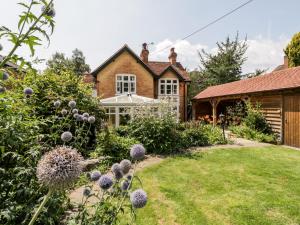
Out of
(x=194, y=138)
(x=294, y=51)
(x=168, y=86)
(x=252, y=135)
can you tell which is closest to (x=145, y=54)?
(x=168, y=86)

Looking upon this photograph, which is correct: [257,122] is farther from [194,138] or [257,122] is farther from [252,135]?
[194,138]

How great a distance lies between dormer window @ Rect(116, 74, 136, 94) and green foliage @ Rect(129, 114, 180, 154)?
10143 mm

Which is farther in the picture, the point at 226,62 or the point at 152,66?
the point at 226,62

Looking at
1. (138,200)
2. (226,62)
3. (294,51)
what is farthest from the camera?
(226,62)

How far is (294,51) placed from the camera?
21250mm

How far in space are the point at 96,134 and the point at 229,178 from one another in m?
4.98

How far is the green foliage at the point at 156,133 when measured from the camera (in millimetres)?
9291

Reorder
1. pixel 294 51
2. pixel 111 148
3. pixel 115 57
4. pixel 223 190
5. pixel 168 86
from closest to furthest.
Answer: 1. pixel 223 190
2. pixel 111 148
3. pixel 115 57
4. pixel 294 51
5. pixel 168 86

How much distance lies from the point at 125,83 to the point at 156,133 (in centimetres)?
1129

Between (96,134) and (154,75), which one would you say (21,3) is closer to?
(96,134)

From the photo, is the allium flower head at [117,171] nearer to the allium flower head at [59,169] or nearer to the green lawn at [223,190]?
the allium flower head at [59,169]

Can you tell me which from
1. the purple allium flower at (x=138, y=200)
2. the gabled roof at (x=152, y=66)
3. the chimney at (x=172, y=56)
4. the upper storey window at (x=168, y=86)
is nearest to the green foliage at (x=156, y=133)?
the purple allium flower at (x=138, y=200)

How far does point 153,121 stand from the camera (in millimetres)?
9859

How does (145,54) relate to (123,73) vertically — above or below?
above
